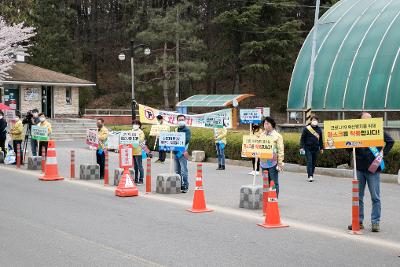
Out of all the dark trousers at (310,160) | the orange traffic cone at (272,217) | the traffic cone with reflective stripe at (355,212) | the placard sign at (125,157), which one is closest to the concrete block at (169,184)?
the placard sign at (125,157)

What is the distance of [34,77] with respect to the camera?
1770 inches

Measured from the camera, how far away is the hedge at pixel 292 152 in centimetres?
1678

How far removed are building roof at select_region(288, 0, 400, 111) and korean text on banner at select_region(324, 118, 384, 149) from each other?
17419mm

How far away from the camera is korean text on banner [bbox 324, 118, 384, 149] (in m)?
9.37

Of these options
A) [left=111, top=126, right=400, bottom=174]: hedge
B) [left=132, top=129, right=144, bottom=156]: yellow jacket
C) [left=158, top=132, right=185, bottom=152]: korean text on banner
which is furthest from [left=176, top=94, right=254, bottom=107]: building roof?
[left=158, top=132, right=185, bottom=152]: korean text on banner

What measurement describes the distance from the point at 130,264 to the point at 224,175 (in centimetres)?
1102

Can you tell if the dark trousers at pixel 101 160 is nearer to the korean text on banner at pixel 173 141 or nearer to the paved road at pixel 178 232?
the paved road at pixel 178 232

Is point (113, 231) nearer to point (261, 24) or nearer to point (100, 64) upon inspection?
point (261, 24)

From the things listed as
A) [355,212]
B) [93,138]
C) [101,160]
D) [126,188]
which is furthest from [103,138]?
[355,212]

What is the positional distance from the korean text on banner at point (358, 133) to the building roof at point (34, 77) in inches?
1435

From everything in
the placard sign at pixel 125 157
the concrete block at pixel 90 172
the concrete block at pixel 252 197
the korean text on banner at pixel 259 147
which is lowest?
the concrete block at pixel 252 197

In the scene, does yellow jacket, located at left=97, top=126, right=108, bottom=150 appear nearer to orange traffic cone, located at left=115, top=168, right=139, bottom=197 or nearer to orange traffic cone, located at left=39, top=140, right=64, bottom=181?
orange traffic cone, located at left=39, top=140, right=64, bottom=181

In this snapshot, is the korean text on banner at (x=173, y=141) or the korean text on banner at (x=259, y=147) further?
the korean text on banner at (x=173, y=141)

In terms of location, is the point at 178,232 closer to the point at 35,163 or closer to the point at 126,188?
the point at 126,188
